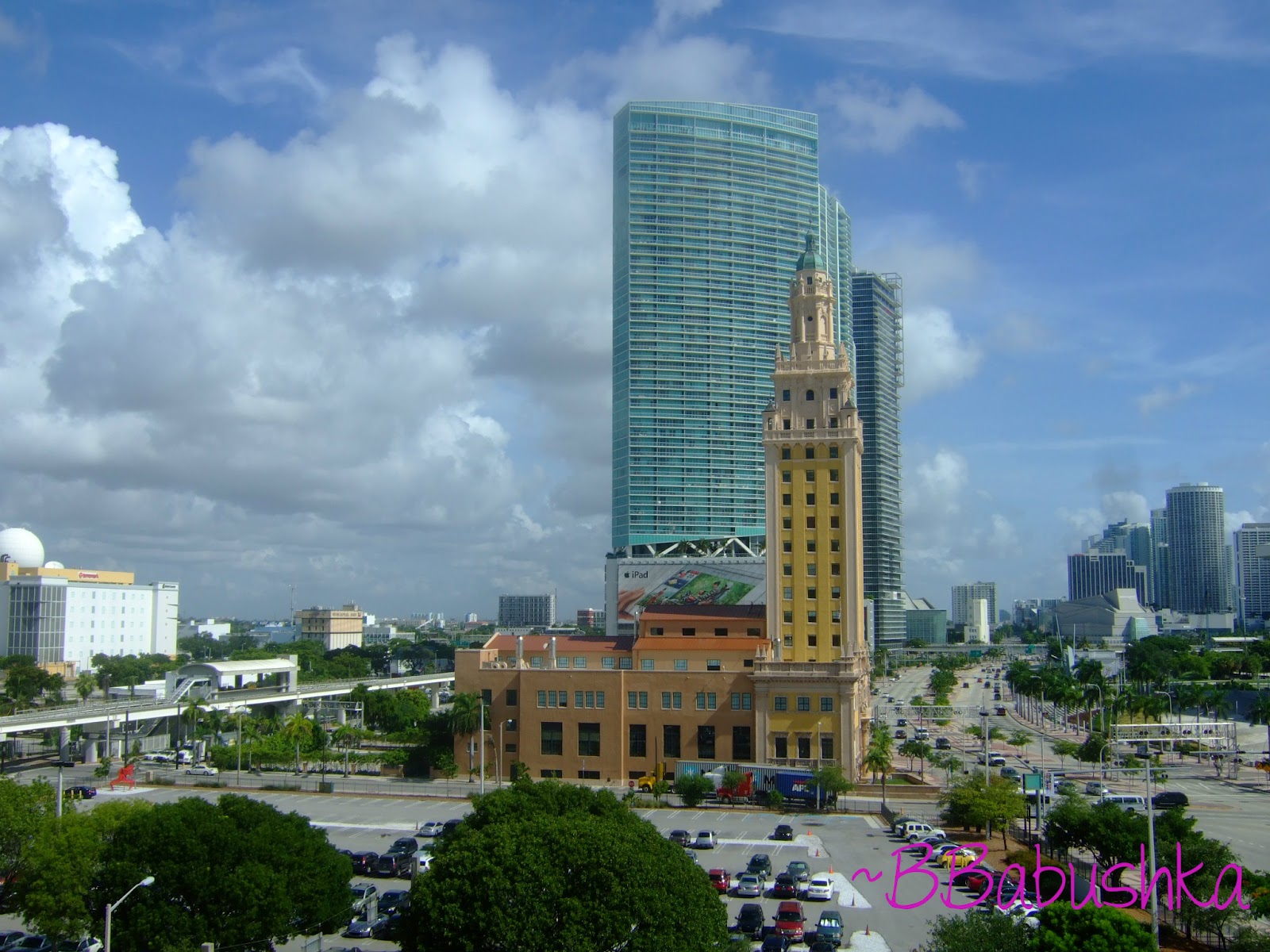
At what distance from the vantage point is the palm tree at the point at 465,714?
107375mm

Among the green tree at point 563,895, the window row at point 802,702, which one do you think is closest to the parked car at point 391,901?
the green tree at point 563,895

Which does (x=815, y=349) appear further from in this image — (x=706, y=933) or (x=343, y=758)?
(x=706, y=933)

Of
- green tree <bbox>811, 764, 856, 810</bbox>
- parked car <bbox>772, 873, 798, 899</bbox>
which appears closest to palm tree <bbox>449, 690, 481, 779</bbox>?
green tree <bbox>811, 764, 856, 810</bbox>

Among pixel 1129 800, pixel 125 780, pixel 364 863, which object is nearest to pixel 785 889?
pixel 364 863

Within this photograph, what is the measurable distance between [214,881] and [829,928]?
2887 centimetres

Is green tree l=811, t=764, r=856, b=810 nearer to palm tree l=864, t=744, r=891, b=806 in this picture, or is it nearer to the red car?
palm tree l=864, t=744, r=891, b=806

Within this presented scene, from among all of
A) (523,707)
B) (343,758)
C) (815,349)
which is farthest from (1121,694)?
(343,758)

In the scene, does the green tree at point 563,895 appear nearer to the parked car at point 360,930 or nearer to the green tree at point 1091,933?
the parked car at point 360,930

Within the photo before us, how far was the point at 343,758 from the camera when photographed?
12025 cm

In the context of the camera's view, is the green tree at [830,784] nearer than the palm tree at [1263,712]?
Yes

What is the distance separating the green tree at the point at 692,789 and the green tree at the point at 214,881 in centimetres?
4539

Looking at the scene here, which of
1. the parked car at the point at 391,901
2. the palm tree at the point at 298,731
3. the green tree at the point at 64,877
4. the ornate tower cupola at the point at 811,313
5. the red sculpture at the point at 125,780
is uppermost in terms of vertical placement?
the ornate tower cupola at the point at 811,313

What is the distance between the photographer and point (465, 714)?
107 meters

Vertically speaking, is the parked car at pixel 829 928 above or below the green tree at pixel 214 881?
below
